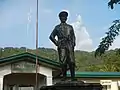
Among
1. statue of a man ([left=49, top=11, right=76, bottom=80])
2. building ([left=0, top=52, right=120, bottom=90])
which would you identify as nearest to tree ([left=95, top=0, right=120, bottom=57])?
statue of a man ([left=49, top=11, right=76, bottom=80])

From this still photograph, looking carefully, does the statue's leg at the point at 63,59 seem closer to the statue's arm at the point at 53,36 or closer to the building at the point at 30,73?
the statue's arm at the point at 53,36

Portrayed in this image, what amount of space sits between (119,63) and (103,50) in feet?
93.0

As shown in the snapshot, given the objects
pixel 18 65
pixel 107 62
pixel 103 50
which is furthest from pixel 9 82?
pixel 107 62

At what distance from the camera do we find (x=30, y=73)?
1950 centimetres

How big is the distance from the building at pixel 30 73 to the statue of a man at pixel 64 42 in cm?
606

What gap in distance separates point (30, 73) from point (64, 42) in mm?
10226

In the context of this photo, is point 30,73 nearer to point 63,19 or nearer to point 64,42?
point 63,19

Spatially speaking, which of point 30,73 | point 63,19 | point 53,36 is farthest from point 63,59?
point 30,73

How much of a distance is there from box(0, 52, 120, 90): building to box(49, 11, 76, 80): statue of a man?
6062 millimetres

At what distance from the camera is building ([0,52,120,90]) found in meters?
18.1

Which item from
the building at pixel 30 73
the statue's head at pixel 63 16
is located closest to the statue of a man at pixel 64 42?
the statue's head at pixel 63 16

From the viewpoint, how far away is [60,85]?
879cm

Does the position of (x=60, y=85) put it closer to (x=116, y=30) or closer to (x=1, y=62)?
(x=116, y=30)

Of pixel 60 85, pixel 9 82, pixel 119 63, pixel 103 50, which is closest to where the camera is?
pixel 60 85
